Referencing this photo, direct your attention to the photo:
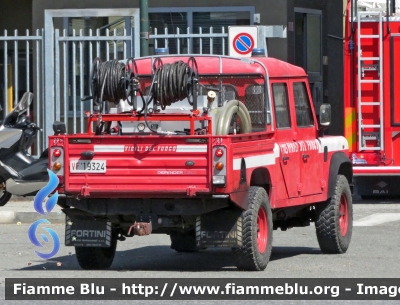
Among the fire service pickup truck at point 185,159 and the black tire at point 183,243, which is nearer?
the fire service pickup truck at point 185,159

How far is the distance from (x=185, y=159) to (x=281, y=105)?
185 cm

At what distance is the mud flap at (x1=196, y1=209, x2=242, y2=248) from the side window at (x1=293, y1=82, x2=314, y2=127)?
6.35ft

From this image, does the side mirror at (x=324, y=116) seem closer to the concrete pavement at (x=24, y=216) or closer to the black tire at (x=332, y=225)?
the black tire at (x=332, y=225)

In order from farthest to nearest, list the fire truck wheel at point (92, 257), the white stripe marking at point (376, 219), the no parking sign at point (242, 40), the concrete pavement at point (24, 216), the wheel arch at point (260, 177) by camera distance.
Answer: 1. the no parking sign at point (242, 40)
2. the concrete pavement at point (24, 216)
3. the white stripe marking at point (376, 219)
4. the fire truck wheel at point (92, 257)
5. the wheel arch at point (260, 177)

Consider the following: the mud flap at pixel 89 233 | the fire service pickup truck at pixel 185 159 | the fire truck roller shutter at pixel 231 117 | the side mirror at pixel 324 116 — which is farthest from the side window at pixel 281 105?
the mud flap at pixel 89 233

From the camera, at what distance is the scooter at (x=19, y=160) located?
15898 mm

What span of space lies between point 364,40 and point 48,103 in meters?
5.35

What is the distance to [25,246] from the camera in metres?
12.6

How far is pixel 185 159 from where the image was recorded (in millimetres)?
9617

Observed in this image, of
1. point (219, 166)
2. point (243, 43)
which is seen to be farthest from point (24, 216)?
point (219, 166)

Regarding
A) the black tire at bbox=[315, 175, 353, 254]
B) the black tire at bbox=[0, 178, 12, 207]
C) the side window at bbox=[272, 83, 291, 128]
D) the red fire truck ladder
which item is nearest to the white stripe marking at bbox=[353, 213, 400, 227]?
the red fire truck ladder

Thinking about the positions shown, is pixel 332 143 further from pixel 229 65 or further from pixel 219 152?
pixel 219 152

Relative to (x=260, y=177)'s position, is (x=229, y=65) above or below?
above

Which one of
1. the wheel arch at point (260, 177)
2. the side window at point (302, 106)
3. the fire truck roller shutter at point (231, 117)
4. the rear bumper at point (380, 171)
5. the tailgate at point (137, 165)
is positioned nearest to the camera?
the tailgate at point (137, 165)
